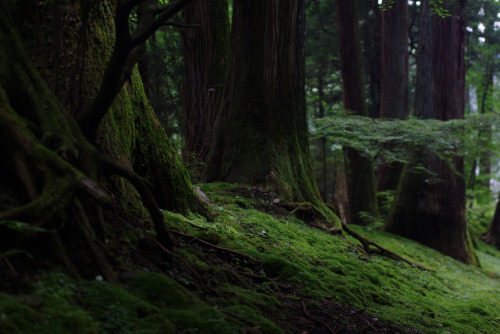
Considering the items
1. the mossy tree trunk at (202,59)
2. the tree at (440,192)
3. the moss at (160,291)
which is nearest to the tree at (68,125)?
the moss at (160,291)

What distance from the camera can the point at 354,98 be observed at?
15.8 m

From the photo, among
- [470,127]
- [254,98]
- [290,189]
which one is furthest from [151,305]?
[470,127]

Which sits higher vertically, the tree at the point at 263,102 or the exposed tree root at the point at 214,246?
the tree at the point at 263,102

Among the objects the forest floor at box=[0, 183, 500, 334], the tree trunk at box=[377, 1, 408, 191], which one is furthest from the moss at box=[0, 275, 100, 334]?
the tree trunk at box=[377, 1, 408, 191]

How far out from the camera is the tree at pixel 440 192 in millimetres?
13336

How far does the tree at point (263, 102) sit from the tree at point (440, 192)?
5.84 m

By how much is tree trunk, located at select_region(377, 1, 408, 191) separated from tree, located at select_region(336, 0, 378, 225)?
3.69 feet

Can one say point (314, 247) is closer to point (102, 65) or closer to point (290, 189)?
point (290, 189)

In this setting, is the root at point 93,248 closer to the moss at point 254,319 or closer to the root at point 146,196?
the root at point 146,196

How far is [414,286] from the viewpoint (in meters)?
7.21

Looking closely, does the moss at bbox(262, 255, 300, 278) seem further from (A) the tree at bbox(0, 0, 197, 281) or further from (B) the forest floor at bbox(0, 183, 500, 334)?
(A) the tree at bbox(0, 0, 197, 281)

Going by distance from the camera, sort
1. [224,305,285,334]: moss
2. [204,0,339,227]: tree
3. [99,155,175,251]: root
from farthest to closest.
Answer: [204,0,339,227]: tree < [99,155,175,251]: root < [224,305,285,334]: moss

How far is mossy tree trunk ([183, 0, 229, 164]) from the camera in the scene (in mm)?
10688

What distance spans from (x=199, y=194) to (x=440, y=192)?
9.62m
